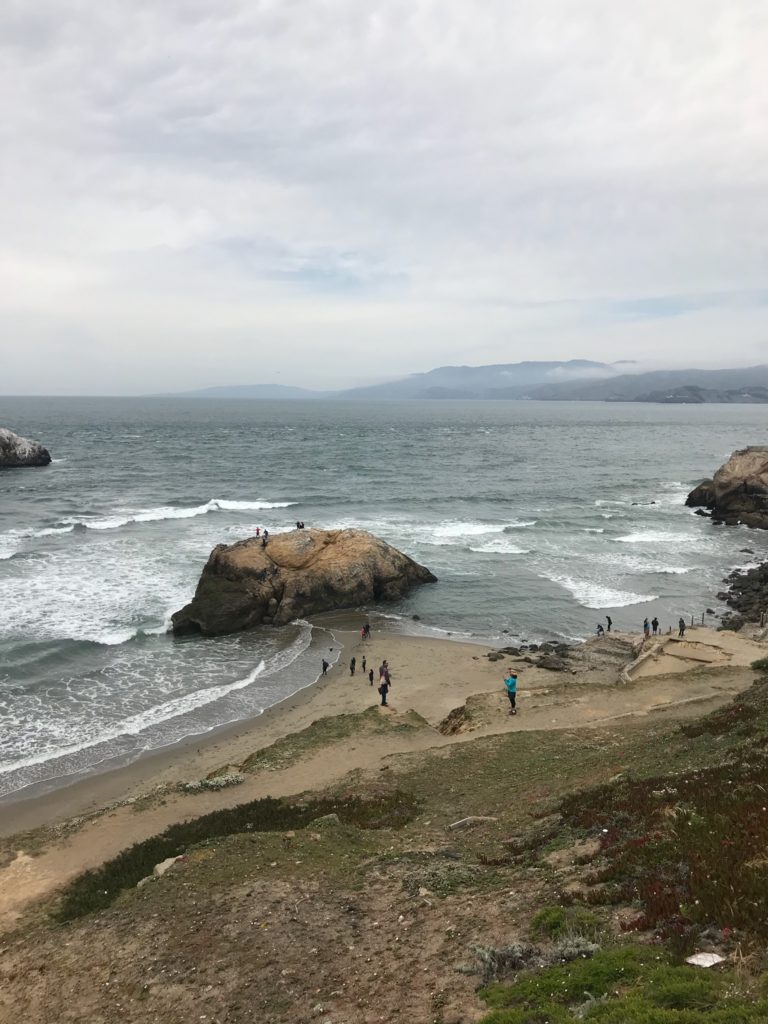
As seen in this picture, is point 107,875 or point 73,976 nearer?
point 73,976

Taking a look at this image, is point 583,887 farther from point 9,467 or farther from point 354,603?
point 9,467

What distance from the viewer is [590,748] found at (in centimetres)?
1923

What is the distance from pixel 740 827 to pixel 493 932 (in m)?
4.29

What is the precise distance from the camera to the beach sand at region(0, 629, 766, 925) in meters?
17.8

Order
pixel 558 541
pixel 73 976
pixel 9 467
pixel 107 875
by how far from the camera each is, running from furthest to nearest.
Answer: pixel 9 467, pixel 558 541, pixel 107 875, pixel 73 976

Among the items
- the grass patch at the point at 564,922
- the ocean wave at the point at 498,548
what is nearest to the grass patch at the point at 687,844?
the grass patch at the point at 564,922

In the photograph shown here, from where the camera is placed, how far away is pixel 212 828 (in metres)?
16.5

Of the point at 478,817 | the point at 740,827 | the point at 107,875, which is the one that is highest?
the point at 740,827

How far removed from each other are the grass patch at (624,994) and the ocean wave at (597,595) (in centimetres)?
3453

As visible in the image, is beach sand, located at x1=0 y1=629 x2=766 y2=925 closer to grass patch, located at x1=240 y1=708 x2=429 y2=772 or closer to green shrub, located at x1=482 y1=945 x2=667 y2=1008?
grass patch, located at x1=240 y1=708 x2=429 y2=772

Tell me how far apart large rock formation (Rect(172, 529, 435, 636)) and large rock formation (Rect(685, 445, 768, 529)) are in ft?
125

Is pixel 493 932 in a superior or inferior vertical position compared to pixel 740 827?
inferior

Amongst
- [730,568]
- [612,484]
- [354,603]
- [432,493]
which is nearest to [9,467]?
[432,493]

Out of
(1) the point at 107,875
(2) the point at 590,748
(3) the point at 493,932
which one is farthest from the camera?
(2) the point at 590,748
